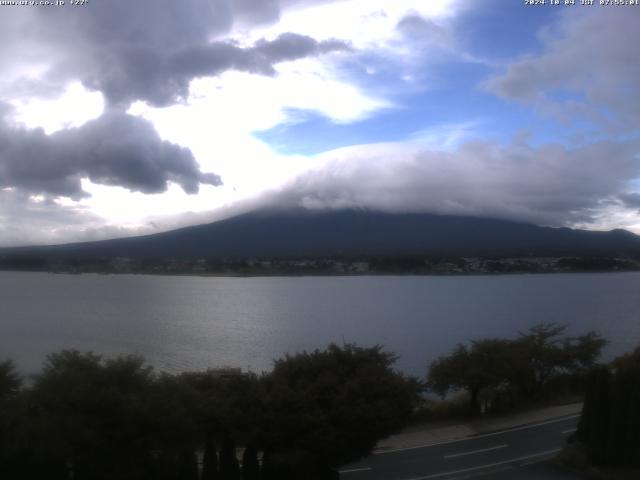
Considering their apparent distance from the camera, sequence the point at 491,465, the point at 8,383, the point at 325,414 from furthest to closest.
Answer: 1. the point at 491,465
2. the point at 8,383
3. the point at 325,414

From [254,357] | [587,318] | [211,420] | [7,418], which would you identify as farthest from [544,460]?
[587,318]

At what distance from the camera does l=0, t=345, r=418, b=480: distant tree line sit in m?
9.52

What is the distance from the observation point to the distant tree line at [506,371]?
64.7ft

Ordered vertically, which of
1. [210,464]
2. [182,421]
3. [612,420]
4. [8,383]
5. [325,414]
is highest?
[8,383]

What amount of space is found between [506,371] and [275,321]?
2868 centimetres

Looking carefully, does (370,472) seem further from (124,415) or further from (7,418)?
(7,418)

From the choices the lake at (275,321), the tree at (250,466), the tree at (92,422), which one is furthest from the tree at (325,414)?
the lake at (275,321)

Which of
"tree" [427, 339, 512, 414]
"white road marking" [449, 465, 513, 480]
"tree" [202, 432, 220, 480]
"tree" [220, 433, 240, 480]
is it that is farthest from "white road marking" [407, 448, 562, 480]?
"tree" [427, 339, 512, 414]

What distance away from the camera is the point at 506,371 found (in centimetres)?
1988

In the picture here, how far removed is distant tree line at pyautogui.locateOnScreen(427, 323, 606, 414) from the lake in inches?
249

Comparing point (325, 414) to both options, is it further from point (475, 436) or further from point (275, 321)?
point (275, 321)

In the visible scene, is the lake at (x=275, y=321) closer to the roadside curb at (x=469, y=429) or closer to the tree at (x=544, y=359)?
the tree at (x=544, y=359)

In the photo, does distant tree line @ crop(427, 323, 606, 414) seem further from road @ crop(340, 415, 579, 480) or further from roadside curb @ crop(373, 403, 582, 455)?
road @ crop(340, 415, 579, 480)

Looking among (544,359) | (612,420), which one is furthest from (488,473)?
(544,359)
